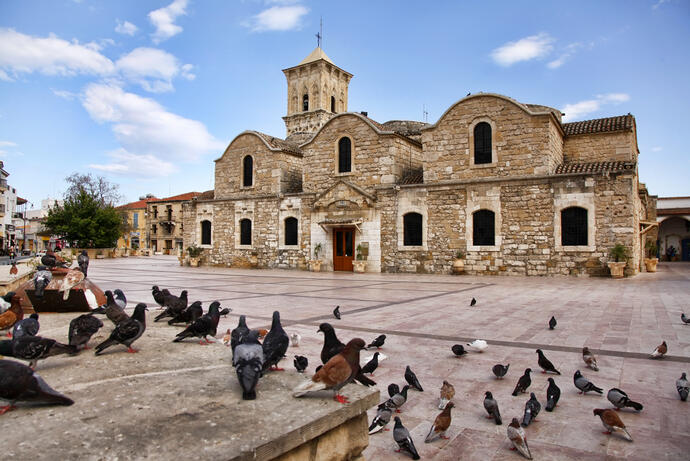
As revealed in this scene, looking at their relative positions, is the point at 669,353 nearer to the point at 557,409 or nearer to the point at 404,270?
the point at 557,409

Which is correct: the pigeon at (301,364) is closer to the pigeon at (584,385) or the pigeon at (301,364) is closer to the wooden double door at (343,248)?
the pigeon at (584,385)

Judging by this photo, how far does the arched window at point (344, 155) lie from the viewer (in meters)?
20.5

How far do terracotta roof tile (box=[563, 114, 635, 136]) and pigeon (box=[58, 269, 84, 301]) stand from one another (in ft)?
62.3

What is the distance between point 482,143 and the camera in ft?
57.6

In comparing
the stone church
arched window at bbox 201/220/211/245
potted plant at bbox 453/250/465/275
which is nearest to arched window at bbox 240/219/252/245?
the stone church

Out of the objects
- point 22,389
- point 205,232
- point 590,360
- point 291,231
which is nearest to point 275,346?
point 22,389

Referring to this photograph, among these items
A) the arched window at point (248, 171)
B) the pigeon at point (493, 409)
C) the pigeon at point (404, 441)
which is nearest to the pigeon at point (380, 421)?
the pigeon at point (404, 441)

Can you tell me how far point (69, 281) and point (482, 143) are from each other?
1567 cm

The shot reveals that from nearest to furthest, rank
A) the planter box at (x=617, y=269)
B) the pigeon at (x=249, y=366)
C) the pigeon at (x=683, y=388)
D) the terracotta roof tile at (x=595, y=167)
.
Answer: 1. the pigeon at (x=249, y=366)
2. the pigeon at (x=683, y=388)
3. the planter box at (x=617, y=269)
4. the terracotta roof tile at (x=595, y=167)

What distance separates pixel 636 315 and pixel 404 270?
11.3 metres

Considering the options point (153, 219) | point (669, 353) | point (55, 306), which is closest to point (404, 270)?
point (669, 353)

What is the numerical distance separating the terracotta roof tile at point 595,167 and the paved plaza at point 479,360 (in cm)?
572

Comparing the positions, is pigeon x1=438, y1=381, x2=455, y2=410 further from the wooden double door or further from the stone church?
the wooden double door

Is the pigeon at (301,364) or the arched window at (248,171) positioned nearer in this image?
the pigeon at (301,364)
